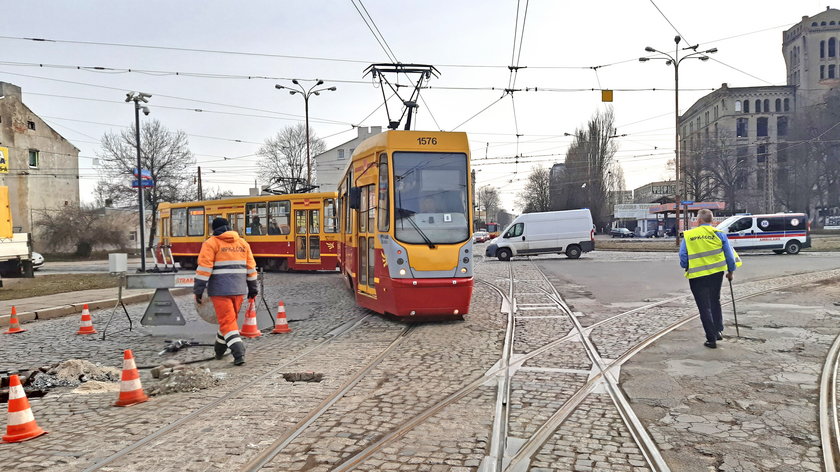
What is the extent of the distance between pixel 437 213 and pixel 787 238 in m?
24.9

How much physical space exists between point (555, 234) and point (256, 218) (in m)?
14.4

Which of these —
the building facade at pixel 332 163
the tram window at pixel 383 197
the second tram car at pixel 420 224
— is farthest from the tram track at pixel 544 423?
the building facade at pixel 332 163

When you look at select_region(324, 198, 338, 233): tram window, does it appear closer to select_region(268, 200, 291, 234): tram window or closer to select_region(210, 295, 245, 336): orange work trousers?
select_region(268, 200, 291, 234): tram window

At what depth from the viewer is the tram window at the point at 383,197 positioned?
9383mm

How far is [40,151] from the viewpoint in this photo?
1909 inches

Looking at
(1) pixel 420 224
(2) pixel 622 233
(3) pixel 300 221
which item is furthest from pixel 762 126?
(1) pixel 420 224

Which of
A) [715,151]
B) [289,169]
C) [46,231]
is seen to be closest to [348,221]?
[46,231]

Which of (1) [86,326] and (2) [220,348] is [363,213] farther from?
(1) [86,326]

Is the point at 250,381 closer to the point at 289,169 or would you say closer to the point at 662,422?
the point at 662,422

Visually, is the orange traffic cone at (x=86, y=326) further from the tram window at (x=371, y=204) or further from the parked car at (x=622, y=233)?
the parked car at (x=622, y=233)

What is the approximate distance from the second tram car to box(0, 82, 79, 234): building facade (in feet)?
145

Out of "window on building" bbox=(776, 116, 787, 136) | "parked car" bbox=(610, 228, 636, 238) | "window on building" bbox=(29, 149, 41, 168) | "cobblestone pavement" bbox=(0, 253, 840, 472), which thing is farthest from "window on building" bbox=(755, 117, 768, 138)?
"window on building" bbox=(29, 149, 41, 168)

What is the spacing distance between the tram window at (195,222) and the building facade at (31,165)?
969 inches

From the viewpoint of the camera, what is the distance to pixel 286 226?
2283 cm
